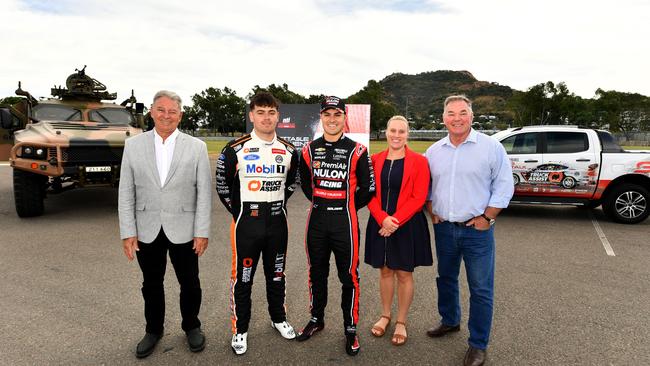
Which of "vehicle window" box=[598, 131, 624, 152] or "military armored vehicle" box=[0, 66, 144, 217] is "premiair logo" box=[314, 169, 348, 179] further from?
"vehicle window" box=[598, 131, 624, 152]

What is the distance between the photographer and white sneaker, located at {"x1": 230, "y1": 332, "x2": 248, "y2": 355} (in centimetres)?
279

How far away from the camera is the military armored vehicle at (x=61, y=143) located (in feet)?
21.1

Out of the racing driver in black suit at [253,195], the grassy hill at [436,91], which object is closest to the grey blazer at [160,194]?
the racing driver in black suit at [253,195]

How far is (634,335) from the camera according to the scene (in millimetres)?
3096

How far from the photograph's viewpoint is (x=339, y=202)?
9.23ft

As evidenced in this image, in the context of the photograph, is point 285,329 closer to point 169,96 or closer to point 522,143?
point 169,96

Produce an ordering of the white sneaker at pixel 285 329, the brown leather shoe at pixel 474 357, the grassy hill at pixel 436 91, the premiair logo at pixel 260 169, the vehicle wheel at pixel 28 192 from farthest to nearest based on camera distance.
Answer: the grassy hill at pixel 436 91
the vehicle wheel at pixel 28 192
the white sneaker at pixel 285 329
the premiair logo at pixel 260 169
the brown leather shoe at pixel 474 357

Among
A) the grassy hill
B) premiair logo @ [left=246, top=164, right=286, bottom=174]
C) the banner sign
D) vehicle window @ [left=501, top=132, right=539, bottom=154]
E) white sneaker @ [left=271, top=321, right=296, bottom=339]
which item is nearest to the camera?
premiair logo @ [left=246, top=164, right=286, bottom=174]

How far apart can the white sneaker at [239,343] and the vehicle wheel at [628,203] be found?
7.37 m

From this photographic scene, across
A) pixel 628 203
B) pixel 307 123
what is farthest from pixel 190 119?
pixel 628 203

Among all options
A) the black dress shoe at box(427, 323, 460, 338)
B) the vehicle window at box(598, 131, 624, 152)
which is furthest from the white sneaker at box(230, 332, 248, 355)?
the vehicle window at box(598, 131, 624, 152)

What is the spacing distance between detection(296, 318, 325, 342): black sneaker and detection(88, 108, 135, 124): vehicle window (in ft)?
24.7

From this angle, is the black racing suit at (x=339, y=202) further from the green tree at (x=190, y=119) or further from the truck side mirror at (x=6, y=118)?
the green tree at (x=190, y=119)

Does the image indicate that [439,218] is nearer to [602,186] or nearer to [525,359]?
[525,359]
